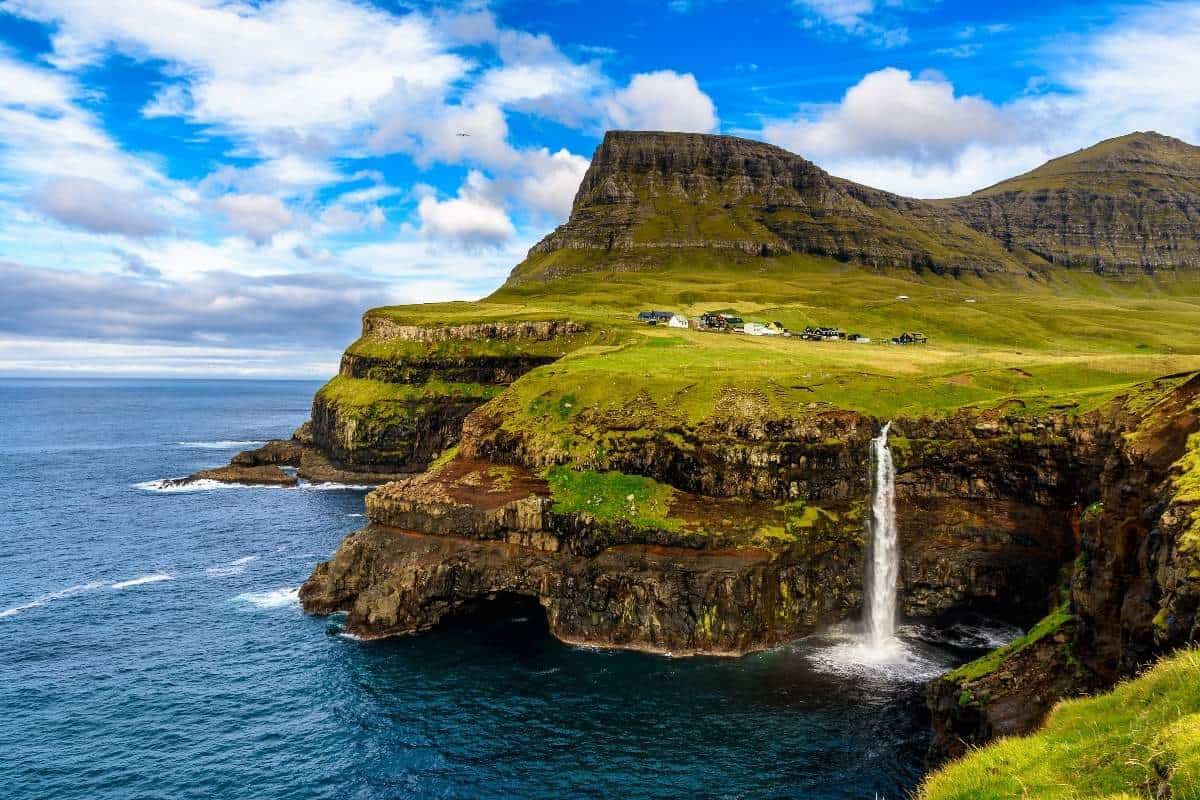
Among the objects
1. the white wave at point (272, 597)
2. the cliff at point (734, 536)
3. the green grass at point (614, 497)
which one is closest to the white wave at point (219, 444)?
the white wave at point (272, 597)

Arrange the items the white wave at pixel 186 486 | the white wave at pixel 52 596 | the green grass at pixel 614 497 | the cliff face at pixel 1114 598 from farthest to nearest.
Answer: the white wave at pixel 186 486 → the white wave at pixel 52 596 → the green grass at pixel 614 497 → the cliff face at pixel 1114 598

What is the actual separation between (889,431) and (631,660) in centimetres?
3147

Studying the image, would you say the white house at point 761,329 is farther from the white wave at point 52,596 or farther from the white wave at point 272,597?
the white wave at point 52,596

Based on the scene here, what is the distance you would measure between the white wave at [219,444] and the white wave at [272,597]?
11615cm

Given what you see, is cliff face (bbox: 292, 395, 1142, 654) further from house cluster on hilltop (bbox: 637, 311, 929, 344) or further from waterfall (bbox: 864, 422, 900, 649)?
house cluster on hilltop (bbox: 637, 311, 929, 344)

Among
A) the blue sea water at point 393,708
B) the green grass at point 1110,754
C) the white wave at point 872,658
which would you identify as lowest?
the blue sea water at point 393,708

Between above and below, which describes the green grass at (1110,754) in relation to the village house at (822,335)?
below

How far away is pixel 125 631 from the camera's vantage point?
62.7 meters

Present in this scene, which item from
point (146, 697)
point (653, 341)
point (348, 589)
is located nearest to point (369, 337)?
point (653, 341)

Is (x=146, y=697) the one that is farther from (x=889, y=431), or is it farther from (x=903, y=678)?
(x=889, y=431)

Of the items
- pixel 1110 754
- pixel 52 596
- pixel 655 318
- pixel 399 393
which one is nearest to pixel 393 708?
pixel 1110 754

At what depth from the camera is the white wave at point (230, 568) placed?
78.2 m

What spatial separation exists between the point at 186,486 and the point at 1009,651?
126 meters

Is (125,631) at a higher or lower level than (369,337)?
lower
